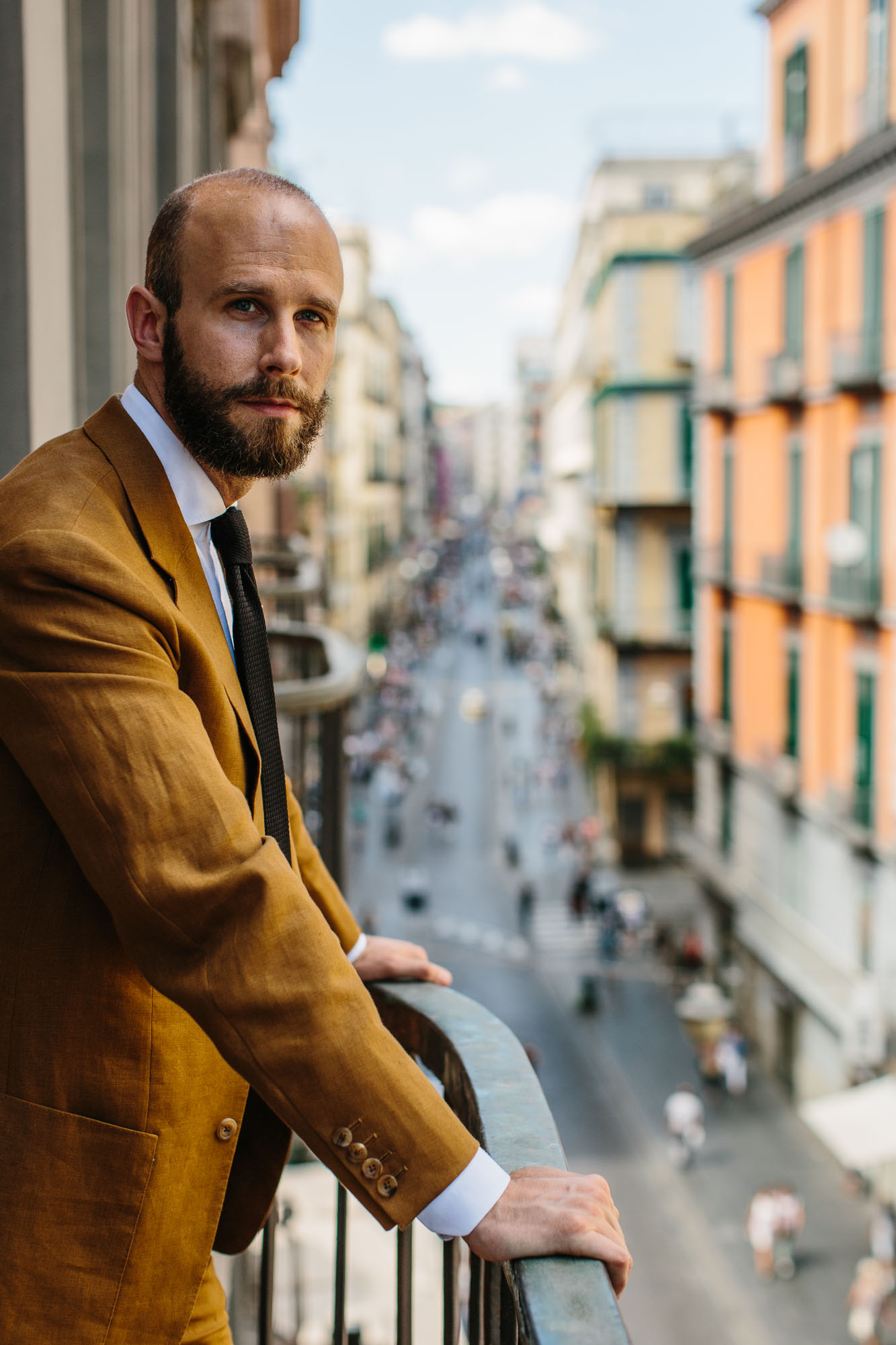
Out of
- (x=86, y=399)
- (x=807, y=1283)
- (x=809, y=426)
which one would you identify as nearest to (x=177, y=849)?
(x=86, y=399)

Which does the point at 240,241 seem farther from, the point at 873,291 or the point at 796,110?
the point at 796,110

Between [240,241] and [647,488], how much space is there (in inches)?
1268

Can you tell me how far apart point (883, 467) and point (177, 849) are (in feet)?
57.3

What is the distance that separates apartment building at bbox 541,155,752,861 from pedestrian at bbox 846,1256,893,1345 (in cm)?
1695

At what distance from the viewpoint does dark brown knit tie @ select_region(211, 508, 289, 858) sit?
2004 millimetres

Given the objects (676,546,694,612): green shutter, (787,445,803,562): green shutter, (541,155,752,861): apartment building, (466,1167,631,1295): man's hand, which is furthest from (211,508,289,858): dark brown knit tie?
(676,546,694,612): green shutter

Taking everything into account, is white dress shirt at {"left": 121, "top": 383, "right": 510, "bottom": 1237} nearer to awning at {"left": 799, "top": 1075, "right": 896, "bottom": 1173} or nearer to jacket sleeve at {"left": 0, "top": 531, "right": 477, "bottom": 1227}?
jacket sleeve at {"left": 0, "top": 531, "right": 477, "bottom": 1227}

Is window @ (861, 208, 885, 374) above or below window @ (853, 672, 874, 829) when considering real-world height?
above

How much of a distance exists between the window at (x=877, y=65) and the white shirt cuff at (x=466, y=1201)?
1799cm

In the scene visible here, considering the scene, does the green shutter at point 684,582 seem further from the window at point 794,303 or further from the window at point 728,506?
the window at point 794,303

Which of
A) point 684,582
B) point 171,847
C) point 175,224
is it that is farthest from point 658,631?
point 171,847

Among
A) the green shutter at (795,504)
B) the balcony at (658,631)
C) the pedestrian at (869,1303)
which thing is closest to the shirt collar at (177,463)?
the pedestrian at (869,1303)

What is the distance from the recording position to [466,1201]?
1.73 meters

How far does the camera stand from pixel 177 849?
1.62m
